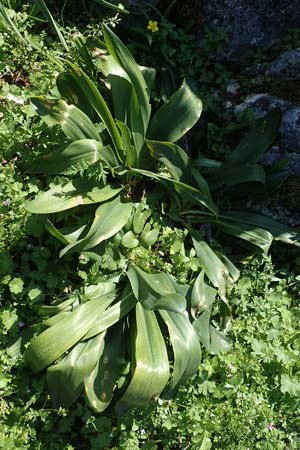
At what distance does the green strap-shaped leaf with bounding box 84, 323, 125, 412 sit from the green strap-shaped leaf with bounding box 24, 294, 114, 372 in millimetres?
173

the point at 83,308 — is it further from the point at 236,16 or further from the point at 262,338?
the point at 236,16

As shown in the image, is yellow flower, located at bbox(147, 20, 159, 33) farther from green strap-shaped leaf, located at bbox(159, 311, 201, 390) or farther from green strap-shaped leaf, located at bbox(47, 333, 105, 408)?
green strap-shaped leaf, located at bbox(47, 333, 105, 408)

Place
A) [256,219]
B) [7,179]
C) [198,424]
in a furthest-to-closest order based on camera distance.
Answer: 1. [256,219]
2. [7,179]
3. [198,424]

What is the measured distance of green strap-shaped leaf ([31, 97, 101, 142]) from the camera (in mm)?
3109

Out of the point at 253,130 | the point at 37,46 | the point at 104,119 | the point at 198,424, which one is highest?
the point at 37,46

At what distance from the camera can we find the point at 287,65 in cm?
396

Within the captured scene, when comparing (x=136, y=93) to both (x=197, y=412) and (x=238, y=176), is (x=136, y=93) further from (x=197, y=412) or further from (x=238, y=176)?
(x=197, y=412)

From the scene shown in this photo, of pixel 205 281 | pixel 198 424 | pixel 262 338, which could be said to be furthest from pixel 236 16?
pixel 198 424

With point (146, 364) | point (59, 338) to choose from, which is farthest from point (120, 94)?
point (146, 364)

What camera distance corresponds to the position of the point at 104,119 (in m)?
3.35

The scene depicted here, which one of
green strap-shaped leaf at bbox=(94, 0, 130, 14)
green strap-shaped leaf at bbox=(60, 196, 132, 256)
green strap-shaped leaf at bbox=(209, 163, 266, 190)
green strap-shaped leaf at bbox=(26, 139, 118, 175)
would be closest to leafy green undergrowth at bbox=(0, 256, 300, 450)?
green strap-shaped leaf at bbox=(60, 196, 132, 256)

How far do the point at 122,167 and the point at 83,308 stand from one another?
871mm

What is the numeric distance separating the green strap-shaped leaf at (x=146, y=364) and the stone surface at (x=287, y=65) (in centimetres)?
191

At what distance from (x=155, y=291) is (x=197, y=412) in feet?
2.17
